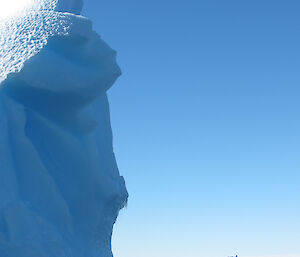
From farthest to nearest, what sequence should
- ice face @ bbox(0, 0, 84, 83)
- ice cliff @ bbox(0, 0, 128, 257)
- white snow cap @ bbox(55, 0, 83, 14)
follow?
white snow cap @ bbox(55, 0, 83, 14)
ice face @ bbox(0, 0, 84, 83)
ice cliff @ bbox(0, 0, 128, 257)

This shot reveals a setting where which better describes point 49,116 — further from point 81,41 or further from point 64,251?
point 64,251

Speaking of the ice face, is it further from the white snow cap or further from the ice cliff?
the white snow cap

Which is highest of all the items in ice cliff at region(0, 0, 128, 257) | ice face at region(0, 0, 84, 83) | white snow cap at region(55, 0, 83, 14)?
white snow cap at region(55, 0, 83, 14)

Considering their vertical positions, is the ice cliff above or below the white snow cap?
below

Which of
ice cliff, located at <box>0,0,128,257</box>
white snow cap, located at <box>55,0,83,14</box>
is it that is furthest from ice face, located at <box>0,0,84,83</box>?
white snow cap, located at <box>55,0,83,14</box>

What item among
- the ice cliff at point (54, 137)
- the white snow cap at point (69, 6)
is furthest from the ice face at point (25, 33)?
the white snow cap at point (69, 6)

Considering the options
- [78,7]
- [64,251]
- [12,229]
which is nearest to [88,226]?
[64,251]

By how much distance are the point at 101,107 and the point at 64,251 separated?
2.79 metres

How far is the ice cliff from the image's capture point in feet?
19.4

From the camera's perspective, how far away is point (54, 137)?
21.6ft

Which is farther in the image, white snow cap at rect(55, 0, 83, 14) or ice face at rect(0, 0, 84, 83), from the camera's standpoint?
white snow cap at rect(55, 0, 83, 14)

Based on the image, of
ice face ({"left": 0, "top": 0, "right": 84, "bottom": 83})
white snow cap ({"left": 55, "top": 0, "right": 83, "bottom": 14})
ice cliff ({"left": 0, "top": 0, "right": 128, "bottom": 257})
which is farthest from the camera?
white snow cap ({"left": 55, "top": 0, "right": 83, "bottom": 14})

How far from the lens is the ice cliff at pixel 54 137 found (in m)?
5.91

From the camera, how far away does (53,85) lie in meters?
6.33
